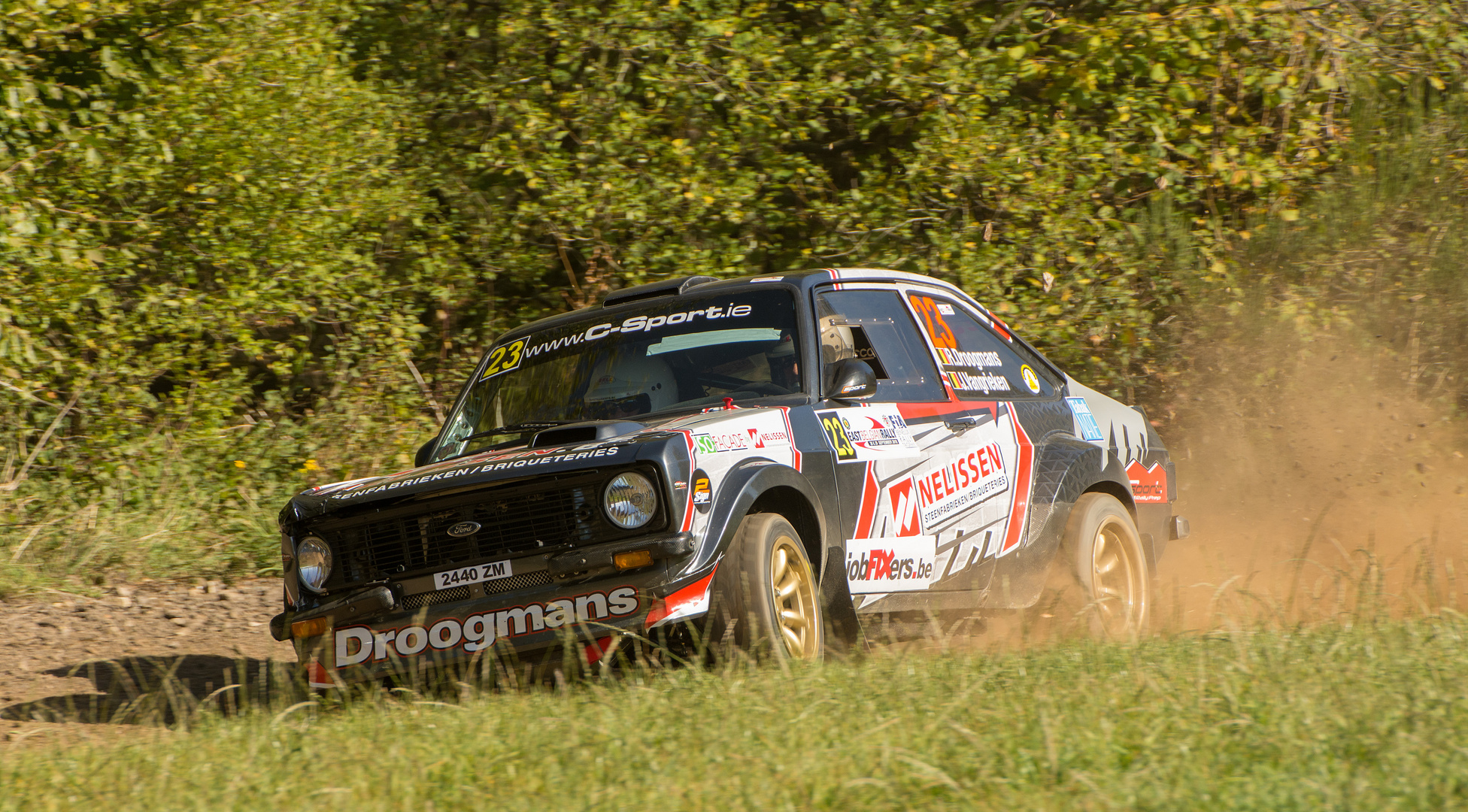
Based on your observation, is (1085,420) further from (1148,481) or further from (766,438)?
(766,438)

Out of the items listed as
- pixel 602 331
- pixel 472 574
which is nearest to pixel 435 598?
pixel 472 574

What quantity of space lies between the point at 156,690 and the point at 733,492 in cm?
329

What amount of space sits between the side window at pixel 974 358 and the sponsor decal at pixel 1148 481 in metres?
0.63

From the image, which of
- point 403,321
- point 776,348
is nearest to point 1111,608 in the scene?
point 776,348

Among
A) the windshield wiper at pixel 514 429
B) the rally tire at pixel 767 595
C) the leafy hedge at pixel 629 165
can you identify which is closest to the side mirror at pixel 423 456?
the windshield wiper at pixel 514 429

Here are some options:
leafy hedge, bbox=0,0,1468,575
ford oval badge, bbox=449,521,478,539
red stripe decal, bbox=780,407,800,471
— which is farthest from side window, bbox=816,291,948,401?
leafy hedge, bbox=0,0,1468,575

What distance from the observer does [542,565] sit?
434 centimetres

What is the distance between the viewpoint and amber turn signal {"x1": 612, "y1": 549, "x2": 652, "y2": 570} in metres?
4.22

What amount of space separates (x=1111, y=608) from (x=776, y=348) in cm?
220

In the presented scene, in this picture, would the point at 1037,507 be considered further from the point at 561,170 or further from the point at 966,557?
the point at 561,170

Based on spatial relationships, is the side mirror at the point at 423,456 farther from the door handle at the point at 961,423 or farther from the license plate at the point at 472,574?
the door handle at the point at 961,423

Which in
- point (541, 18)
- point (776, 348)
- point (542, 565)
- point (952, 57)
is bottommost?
point (542, 565)

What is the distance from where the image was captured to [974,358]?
6.11 m

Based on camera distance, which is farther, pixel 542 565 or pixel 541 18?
pixel 541 18
